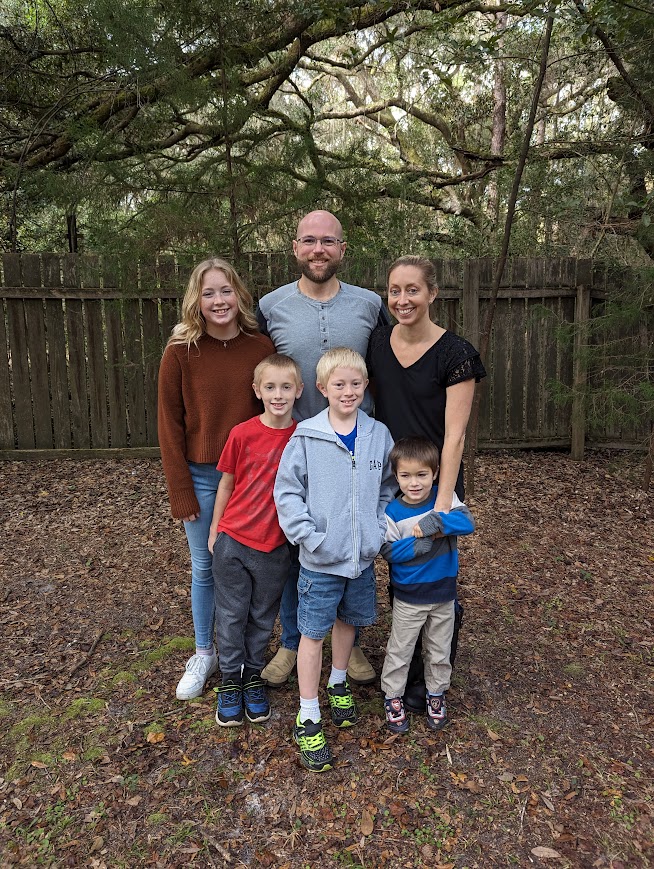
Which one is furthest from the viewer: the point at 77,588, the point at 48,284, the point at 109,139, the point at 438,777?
the point at 48,284

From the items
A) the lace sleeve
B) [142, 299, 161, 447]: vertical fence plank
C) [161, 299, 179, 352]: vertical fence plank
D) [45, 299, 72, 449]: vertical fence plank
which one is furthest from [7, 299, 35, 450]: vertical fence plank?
the lace sleeve

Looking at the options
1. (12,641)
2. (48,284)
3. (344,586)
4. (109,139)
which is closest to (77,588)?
(12,641)

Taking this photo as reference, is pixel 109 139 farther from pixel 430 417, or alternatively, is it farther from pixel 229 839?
pixel 229 839

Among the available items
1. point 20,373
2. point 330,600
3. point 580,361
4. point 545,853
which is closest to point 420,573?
point 330,600

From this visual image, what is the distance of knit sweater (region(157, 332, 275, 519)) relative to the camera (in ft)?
8.82

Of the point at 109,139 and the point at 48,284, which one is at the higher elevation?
the point at 109,139

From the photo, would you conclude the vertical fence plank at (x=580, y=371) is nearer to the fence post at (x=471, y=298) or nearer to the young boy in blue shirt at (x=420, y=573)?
the fence post at (x=471, y=298)

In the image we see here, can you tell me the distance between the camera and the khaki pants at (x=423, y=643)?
262 cm

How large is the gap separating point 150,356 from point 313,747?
15.2ft

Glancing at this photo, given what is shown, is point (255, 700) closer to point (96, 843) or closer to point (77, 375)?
point (96, 843)

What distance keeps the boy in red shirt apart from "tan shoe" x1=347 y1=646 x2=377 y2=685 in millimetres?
478

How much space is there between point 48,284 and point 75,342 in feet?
2.04

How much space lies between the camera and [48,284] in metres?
6.21

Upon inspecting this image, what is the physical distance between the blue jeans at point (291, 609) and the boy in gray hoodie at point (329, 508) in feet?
1.04
